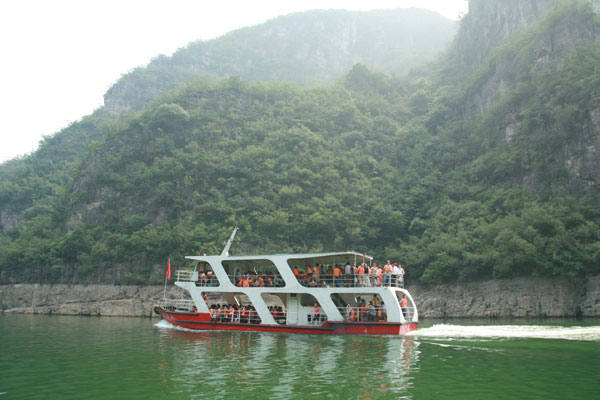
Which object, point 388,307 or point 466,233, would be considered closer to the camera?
point 388,307

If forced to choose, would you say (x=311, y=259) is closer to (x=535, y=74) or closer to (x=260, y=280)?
(x=260, y=280)

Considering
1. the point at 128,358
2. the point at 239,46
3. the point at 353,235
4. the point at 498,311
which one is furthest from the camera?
the point at 239,46

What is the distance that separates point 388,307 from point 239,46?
11945cm

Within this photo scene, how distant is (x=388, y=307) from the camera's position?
18922mm

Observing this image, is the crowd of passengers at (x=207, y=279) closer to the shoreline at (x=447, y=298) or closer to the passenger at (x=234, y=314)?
the passenger at (x=234, y=314)

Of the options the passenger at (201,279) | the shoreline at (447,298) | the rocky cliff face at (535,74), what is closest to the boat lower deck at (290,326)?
the passenger at (201,279)

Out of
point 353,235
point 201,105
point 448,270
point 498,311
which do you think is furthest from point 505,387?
point 201,105

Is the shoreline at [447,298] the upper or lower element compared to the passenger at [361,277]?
lower

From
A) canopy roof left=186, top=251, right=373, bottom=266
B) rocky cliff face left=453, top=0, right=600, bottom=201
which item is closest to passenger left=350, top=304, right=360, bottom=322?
canopy roof left=186, top=251, right=373, bottom=266

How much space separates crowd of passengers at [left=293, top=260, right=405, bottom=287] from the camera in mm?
19609

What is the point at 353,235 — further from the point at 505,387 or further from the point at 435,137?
→ the point at 505,387

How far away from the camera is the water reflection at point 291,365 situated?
9203 millimetres

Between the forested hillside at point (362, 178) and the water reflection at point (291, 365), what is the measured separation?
23137mm

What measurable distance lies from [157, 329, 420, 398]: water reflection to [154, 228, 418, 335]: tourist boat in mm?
1304
